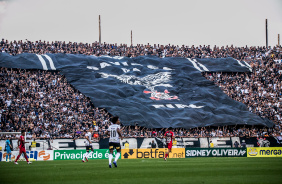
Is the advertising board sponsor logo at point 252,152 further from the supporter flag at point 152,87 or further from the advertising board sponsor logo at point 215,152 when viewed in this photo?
the supporter flag at point 152,87

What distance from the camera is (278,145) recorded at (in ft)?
131

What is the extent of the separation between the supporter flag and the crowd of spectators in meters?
0.87

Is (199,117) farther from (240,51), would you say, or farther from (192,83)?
(240,51)

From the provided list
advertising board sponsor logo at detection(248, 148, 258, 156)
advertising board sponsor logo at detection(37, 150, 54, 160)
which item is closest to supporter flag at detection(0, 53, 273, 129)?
advertising board sponsor logo at detection(248, 148, 258, 156)

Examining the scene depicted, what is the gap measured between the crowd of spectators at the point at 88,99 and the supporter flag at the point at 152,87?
87 cm

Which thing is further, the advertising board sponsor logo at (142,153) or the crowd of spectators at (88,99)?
the crowd of spectators at (88,99)

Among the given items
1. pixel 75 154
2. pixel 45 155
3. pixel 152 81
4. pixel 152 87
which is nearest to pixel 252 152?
pixel 75 154

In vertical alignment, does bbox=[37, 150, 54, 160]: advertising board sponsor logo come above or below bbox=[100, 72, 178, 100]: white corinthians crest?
below

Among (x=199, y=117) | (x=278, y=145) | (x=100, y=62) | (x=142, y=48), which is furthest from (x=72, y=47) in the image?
(x=278, y=145)

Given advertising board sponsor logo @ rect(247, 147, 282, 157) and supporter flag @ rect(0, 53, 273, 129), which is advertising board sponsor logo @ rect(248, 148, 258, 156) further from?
supporter flag @ rect(0, 53, 273, 129)

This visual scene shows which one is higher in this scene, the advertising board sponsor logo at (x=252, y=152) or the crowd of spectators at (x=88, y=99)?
the crowd of spectators at (x=88, y=99)

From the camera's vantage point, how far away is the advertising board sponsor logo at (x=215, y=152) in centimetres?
3429

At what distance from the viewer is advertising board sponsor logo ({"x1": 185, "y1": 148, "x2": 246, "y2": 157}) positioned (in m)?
34.3

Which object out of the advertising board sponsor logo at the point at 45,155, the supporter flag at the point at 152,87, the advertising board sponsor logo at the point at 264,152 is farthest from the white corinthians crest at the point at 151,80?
the advertising board sponsor logo at the point at 45,155
